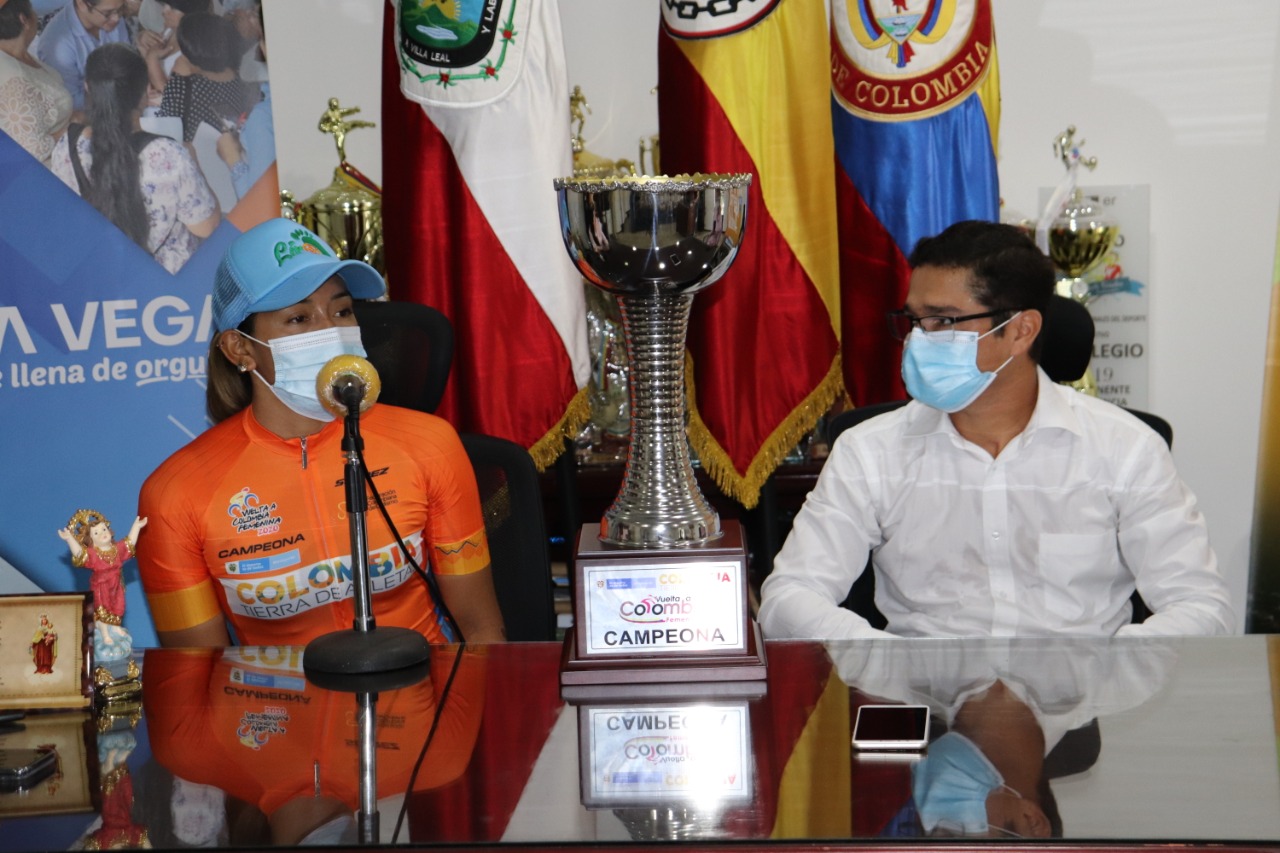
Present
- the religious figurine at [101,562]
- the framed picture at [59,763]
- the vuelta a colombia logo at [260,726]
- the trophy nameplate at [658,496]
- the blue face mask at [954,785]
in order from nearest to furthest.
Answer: the blue face mask at [954,785] → the framed picture at [59,763] → the vuelta a colombia logo at [260,726] → the trophy nameplate at [658,496] → the religious figurine at [101,562]

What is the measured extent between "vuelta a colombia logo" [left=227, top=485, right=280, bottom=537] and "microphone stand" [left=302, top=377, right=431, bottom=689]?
465 millimetres

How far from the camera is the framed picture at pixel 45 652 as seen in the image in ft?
4.96

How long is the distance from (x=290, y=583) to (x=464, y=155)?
1276 mm

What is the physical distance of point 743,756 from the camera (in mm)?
1255

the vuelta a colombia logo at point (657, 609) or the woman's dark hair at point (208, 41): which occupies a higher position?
the woman's dark hair at point (208, 41)

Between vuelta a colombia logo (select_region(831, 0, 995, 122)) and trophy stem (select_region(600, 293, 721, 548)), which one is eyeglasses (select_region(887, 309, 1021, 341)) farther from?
vuelta a colombia logo (select_region(831, 0, 995, 122))

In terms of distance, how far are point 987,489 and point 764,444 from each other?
0.98 meters

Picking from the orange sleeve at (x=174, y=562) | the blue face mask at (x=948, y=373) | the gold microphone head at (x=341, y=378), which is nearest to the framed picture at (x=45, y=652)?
the gold microphone head at (x=341, y=378)

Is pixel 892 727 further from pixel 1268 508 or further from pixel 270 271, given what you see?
pixel 1268 508

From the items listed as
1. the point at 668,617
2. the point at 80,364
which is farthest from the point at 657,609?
the point at 80,364

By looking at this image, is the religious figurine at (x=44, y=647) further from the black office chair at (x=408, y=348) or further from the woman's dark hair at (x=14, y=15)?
the woman's dark hair at (x=14, y=15)

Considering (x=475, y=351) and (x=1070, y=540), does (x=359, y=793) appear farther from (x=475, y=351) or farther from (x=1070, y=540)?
(x=475, y=351)

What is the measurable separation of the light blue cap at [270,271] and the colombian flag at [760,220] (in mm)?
1167

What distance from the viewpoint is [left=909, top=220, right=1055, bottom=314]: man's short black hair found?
2.26 metres
